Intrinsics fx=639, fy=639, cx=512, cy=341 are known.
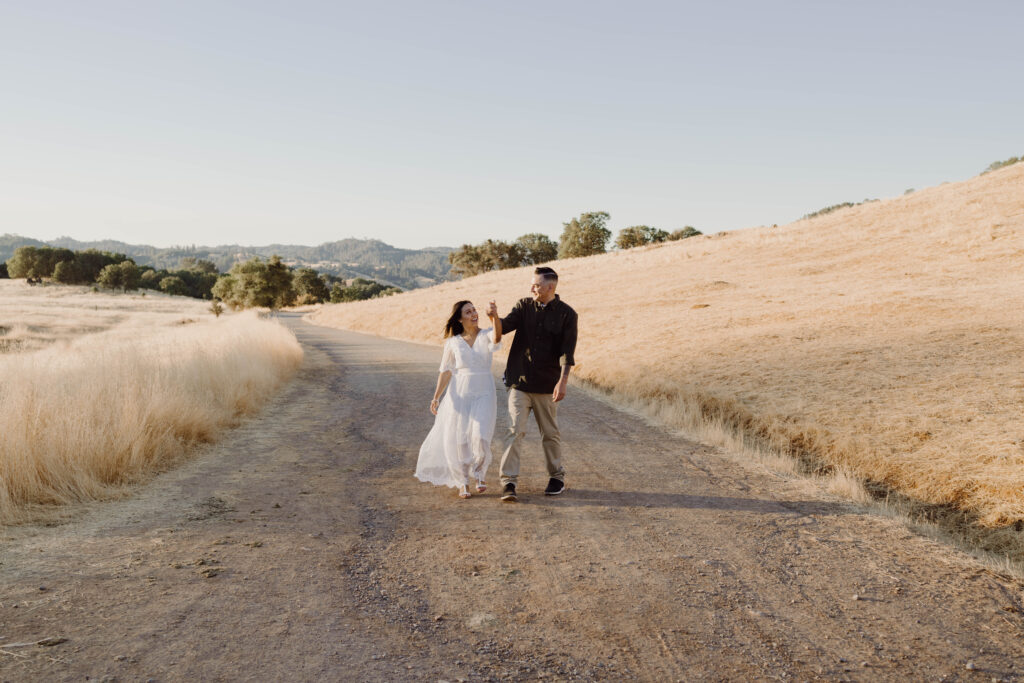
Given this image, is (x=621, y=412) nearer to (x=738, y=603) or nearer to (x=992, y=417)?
(x=992, y=417)

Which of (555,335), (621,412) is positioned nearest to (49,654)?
(555,335)

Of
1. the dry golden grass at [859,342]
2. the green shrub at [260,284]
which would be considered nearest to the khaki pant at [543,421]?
the dry golden grass at [859,342]

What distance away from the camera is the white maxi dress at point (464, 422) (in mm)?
7281

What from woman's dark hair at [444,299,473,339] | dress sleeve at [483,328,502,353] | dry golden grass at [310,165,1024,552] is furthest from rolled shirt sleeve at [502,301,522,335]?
dry golden grass at [310,165,1024,552]

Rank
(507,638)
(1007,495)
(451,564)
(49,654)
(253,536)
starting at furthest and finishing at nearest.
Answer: (1007,495) < (253,536) < (451,564) < (507,638) < (49,654)

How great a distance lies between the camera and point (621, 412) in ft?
43.8

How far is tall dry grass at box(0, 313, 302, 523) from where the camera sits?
6.58 meters

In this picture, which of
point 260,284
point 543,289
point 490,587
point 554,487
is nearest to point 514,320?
point 543,289

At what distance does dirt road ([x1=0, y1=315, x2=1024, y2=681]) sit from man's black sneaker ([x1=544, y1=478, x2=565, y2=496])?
0.16 metres

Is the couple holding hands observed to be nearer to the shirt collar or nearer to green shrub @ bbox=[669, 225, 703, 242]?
the shirt collar

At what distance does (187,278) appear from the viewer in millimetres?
128750

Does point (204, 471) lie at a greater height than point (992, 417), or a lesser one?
lesser

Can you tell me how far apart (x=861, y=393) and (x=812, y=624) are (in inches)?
343

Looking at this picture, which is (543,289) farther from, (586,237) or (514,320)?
(586,237)
